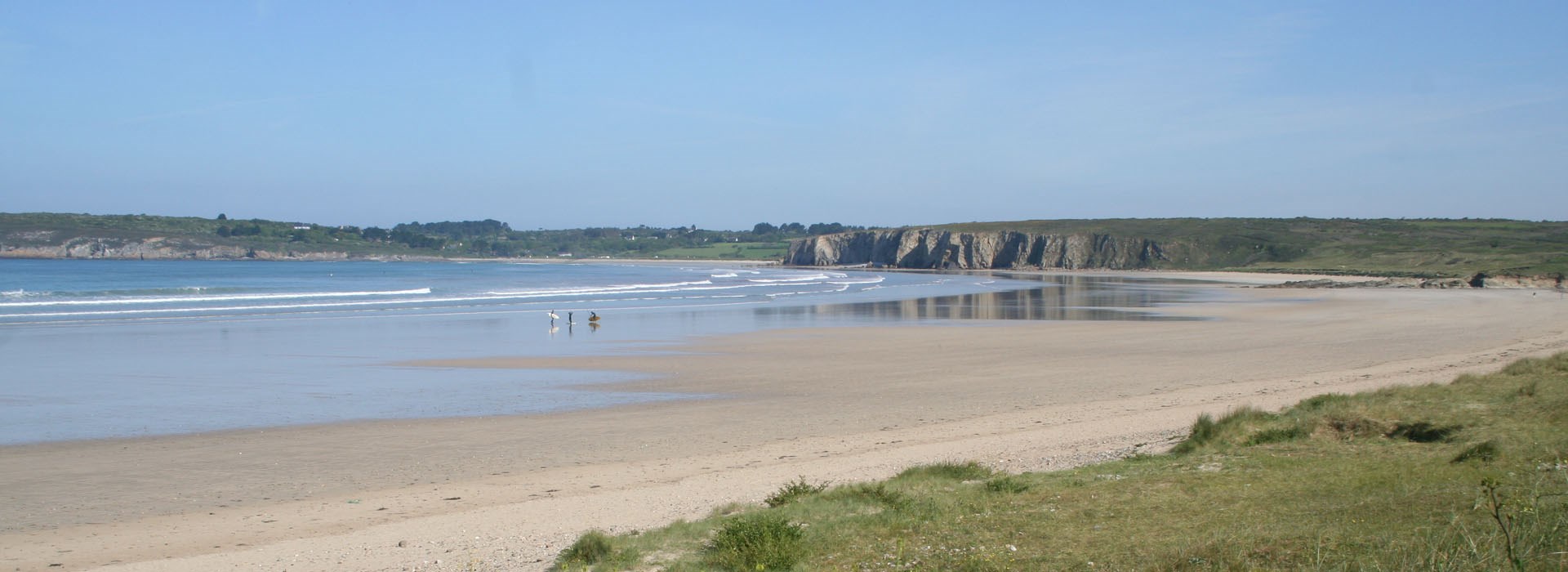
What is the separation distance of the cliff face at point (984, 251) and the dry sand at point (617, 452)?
9159 centimetres

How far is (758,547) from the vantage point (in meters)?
6.52

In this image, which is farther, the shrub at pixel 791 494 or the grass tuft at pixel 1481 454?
the shrub at pixel 791 494

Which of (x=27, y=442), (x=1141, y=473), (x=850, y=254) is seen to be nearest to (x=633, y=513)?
(x=1141, y=473)

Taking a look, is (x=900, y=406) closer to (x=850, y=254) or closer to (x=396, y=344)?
(x=396, y=344)

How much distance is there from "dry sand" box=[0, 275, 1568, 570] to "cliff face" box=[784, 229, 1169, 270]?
9159 centimetres

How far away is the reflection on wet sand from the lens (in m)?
38.5

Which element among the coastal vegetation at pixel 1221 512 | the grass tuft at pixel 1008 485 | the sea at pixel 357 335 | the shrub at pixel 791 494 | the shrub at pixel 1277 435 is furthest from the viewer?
the sea at pixel 357 335

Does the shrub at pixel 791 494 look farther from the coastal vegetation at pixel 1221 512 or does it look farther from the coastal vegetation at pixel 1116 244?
the coastal vegetation at pixel 1116 244

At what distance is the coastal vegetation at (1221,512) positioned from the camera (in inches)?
207

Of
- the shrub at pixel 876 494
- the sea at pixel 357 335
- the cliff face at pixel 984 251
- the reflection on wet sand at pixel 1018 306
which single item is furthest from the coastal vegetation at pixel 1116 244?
the shrub at pixel 876 494

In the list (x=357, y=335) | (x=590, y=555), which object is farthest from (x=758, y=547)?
(x=357, y=335)

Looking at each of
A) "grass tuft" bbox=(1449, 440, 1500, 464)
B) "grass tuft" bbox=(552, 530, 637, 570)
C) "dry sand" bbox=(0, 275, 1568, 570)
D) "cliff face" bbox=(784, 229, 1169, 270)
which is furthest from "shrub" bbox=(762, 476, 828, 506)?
"cliff face" bbox=(784, 229, 1169, 270)

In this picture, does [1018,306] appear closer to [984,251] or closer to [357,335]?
[357,335]

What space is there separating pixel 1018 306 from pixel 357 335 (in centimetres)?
2726
